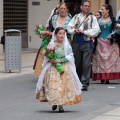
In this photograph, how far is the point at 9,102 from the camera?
1175 cm

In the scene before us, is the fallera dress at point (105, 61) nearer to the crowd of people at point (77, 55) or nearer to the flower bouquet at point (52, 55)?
the crowd of people at point (77, 55)

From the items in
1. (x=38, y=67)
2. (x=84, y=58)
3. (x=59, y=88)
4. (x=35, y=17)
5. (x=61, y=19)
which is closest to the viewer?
(x=59, y=88)

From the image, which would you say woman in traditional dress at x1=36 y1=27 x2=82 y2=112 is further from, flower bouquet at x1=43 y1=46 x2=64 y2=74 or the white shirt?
the white shirt

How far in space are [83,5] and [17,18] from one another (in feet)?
33.4

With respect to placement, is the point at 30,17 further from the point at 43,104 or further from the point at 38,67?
the point at 43,104

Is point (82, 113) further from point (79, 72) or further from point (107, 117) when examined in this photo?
point (79, 72)

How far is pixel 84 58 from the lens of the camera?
13.4 meters

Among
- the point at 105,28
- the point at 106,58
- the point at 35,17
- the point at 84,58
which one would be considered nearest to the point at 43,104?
the point at 84,58

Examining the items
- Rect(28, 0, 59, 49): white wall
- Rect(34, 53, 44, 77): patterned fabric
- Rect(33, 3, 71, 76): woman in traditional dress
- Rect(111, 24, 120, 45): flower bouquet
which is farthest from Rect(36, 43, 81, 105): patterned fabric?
Rect(28, 0, 59, 49): white wall

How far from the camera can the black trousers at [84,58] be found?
525 inches

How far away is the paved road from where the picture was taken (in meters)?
10.3

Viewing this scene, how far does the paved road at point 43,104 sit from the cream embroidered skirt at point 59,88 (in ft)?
0.78

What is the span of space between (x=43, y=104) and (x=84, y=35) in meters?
2.32

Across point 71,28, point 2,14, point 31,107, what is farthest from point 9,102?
point 2,14
